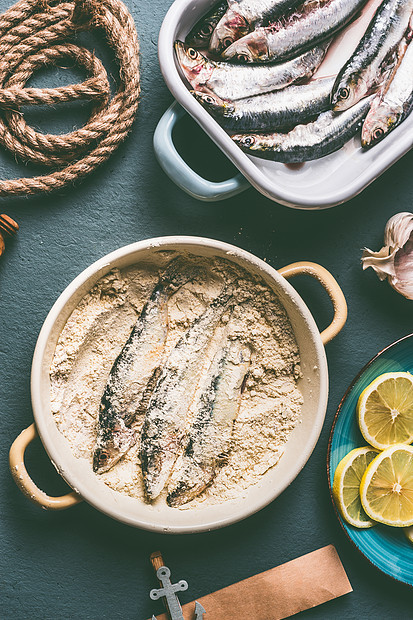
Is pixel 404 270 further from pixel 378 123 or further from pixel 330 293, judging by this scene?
pixel 378 123

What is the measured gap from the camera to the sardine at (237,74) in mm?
1163

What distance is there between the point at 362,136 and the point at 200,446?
2.86 ft

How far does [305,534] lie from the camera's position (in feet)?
4.59

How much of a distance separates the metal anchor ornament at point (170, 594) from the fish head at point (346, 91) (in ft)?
4.01

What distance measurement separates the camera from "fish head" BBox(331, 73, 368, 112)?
125cm

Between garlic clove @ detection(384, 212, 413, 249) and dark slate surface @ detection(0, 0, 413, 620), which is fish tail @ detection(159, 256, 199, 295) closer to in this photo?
dark slate surface @ detection(0, 0, 413, 620)

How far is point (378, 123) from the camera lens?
→ 49.1 inches

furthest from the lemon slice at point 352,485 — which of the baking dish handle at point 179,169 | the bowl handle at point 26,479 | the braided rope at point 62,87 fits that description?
the braided rope at point 62,87

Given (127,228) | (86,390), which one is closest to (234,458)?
(86,390)

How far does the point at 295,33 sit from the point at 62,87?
0.59 metres

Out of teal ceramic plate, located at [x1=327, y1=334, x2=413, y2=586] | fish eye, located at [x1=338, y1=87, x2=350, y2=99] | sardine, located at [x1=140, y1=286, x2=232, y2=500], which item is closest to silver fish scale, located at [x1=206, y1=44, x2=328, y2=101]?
fish eye, located at [x1=338, y1=87, x2=350, y2=99]

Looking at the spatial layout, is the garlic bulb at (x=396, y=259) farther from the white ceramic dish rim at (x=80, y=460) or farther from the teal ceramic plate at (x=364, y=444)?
the white ceramic dish rim at (x=80, y=460)

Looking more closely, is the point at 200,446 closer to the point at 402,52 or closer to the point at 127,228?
the point at 127,228

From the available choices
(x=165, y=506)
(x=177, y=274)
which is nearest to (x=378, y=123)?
(x=177, y=274)
